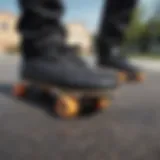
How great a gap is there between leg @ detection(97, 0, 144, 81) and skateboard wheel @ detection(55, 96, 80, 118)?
663mm

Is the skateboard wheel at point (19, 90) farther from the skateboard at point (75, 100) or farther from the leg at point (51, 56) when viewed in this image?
the skateboard at point (75, 100)

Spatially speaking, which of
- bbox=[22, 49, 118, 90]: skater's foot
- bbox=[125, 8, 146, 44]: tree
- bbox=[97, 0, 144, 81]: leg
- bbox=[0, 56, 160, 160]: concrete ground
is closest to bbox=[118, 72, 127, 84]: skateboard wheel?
bbox=[97, 0, 144, 81]: leg

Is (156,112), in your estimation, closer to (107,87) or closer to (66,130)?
→ (107,87)

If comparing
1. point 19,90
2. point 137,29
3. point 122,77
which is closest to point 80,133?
point 19,90

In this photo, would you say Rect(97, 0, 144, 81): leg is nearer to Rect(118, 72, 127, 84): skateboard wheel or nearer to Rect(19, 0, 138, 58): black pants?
Rect(118, 72, 127, 84): skateboard wheel

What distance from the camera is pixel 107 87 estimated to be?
103 cm

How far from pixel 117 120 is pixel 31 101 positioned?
1.13 ft

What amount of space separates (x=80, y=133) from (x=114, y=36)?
987 mm

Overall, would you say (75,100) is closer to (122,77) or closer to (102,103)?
(102,103)

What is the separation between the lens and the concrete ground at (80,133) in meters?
0.68

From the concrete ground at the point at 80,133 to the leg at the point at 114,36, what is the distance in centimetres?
53

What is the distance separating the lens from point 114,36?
5.75 ft

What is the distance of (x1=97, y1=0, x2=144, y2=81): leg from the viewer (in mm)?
1622

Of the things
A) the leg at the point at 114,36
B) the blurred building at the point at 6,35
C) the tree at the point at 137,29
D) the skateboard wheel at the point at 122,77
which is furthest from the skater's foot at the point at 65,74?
the tree at the point at 137,29
